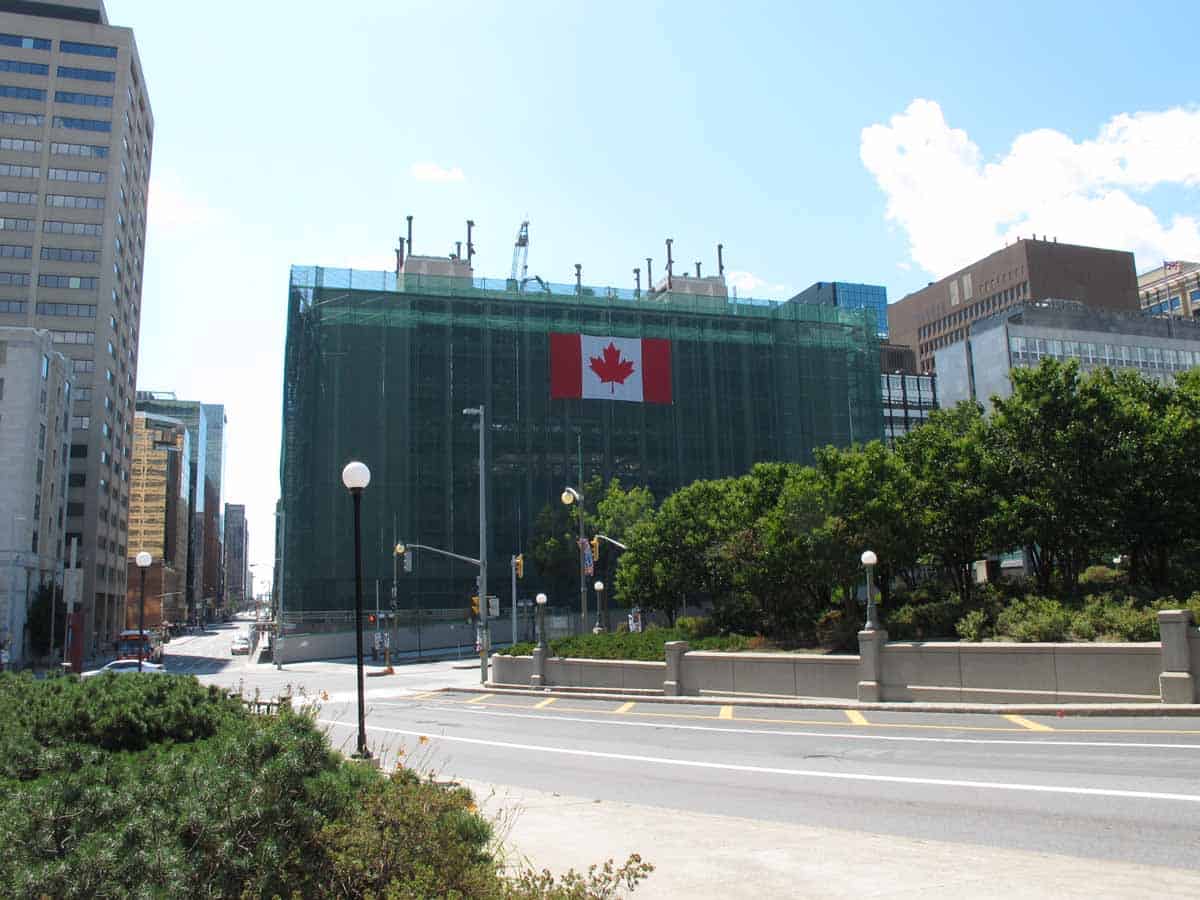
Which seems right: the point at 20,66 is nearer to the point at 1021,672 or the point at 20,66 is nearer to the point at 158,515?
the point at 158,515

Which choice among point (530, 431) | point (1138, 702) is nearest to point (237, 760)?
point (1138, 702)

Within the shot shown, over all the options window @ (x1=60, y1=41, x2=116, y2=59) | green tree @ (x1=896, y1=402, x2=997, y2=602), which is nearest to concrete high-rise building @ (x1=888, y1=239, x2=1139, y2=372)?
green tree @ (x1=896, y1=402, x2=997, y2=602)

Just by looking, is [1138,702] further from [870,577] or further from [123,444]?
[123,444]

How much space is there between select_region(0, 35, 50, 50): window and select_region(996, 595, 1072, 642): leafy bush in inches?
4251

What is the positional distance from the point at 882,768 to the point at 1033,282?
4867 inches

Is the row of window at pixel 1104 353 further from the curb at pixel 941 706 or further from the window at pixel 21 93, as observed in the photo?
the window at pixel 21 93

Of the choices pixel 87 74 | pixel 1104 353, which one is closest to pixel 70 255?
pixel 87 74

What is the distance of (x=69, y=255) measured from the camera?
9519 centimetres

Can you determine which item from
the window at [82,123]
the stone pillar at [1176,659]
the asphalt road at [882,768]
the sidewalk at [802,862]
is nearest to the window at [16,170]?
the window at [82,123]

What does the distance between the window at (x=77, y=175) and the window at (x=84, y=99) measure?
290 inches

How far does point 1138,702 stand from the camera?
2053 centimetres

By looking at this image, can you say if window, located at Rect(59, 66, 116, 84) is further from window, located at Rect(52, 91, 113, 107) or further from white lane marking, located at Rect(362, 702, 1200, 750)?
white lane marking, located at Rect(362, 702, 1200, 750)

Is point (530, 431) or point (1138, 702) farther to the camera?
point (530, 431)

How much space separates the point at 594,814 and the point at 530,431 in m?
65.9
